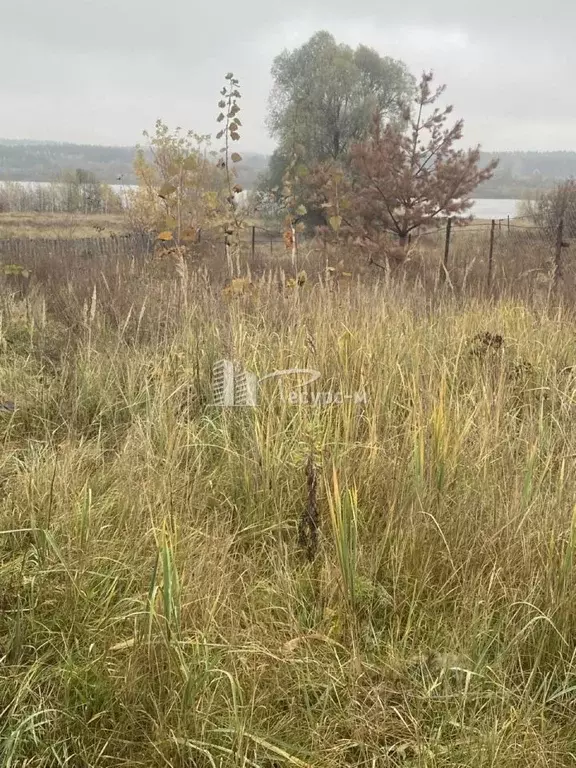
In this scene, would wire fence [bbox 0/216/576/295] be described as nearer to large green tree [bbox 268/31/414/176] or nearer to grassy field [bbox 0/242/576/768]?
grassy field [bbox 0/242/576/768]

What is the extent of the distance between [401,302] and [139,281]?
8.75ft

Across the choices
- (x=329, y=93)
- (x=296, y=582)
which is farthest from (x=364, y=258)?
(x=329, y=93)

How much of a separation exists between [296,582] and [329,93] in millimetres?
30018

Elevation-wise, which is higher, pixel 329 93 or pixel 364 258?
pixel 329 93

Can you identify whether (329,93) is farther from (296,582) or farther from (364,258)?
(296,582)

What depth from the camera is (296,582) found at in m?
1.69

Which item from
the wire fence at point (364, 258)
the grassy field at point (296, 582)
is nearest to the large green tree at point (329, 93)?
the wire fence at point (364, 258)

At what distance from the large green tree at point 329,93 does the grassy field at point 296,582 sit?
83.3 ft

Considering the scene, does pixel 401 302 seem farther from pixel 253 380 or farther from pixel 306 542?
pixel 306 542

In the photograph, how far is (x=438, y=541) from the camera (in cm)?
179

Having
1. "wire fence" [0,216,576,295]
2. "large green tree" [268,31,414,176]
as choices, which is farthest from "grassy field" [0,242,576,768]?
"large green tree" [268,31,414,176]

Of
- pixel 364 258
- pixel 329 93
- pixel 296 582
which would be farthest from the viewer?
pixel 329 93

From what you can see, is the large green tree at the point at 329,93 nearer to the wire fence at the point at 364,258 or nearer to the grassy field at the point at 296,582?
the wire fence at the point at 364,258

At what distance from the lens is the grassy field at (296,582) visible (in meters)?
1.28
